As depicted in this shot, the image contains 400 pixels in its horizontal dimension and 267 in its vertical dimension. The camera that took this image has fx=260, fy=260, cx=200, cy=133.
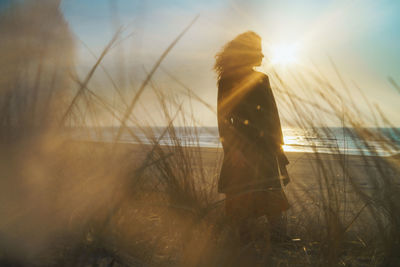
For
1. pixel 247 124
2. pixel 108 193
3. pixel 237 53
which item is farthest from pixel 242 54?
pixel 108 193

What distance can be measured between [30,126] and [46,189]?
0.72 feet

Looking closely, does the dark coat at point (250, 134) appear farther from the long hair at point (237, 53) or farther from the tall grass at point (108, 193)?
the tall grass at point (108, 193)

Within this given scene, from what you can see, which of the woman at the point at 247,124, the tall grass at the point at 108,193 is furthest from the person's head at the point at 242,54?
the tall grass at the point at 108,193

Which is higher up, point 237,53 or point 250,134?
point 237,53

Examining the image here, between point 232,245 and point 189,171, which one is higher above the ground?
point 189,171

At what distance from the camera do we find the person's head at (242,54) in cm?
164

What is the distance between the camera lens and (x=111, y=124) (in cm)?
113

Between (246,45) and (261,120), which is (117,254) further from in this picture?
(246,45)

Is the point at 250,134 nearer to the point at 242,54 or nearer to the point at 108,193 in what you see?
the point at 242,54

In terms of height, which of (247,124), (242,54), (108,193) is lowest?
(108,193)

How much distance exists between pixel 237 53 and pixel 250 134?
1.73ft

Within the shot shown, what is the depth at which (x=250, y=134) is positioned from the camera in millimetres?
1586

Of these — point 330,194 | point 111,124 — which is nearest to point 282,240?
point 330,194

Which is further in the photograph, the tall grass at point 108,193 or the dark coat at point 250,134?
the dark coat at point 250,134
